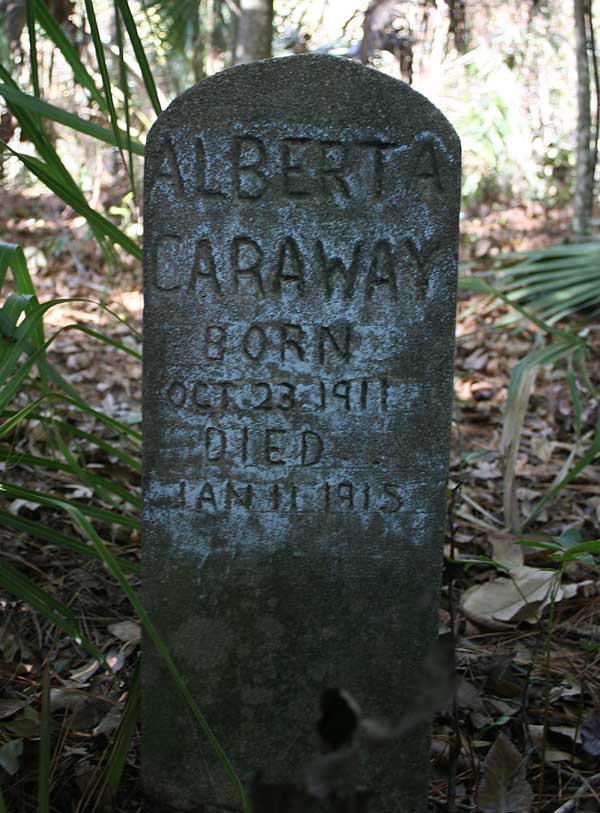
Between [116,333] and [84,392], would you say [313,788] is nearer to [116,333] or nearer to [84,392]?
[84,392]

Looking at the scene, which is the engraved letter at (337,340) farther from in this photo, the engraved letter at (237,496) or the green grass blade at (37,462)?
the green grass blade at (37,462)

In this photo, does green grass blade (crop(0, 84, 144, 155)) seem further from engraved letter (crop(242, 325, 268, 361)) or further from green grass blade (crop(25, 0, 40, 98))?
engraved letter (crop(242, 325, 268, 361))

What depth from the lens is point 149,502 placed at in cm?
151

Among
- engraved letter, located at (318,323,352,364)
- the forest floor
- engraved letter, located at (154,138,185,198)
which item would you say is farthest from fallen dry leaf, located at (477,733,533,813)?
engraved letter, located at (154,138,185,198)

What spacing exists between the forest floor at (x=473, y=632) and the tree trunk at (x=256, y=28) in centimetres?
199

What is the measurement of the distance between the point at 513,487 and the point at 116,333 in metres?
2.72

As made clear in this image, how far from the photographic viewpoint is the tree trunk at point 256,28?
4.61 meters

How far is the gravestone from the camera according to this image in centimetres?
143

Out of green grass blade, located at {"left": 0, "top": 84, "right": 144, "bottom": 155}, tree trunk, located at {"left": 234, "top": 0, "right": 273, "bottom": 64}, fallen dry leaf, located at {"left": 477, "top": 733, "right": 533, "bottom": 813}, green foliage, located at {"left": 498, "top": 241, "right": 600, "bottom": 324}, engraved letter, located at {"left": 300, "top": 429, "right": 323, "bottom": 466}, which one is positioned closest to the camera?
fallen dry leaf, located at {"left": 477, "top": 733, "right": 533, "bottom": 813}

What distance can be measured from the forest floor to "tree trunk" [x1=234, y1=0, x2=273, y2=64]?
1986 mm

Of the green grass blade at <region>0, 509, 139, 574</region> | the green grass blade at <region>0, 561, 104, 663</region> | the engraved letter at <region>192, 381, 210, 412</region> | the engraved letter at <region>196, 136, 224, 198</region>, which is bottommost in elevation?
the green grass blade at <region>0, 561, 104, 663</region>

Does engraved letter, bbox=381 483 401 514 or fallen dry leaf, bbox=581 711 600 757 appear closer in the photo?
engraved letter, bbox=381 483 401 514

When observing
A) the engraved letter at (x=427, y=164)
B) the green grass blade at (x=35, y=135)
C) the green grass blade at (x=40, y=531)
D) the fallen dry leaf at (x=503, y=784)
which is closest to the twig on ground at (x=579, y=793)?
the fallen dry leaf at (x=503, y=784)

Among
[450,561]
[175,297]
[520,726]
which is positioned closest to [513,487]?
[520,726]
